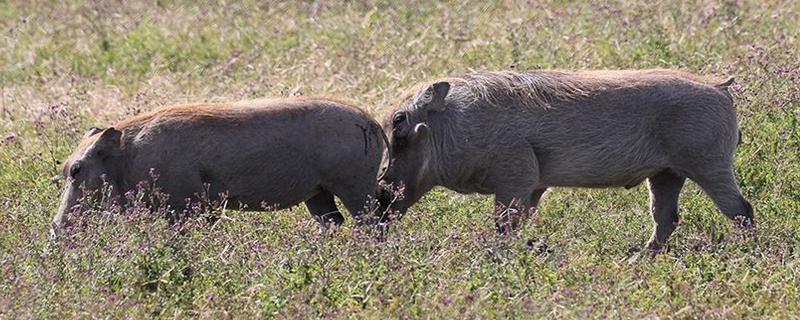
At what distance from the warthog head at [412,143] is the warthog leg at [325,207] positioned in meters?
0.51

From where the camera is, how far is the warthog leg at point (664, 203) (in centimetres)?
873

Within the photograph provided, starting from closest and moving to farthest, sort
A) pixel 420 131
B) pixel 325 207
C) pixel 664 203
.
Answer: pixel 420 131 → pixel 664 203 → pixel 325 207

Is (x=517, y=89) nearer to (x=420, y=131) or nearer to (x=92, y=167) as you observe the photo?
(x=420, y=131)

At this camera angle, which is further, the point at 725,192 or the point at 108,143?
the point at 725,192

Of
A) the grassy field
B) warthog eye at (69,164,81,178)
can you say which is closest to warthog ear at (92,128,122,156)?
warthog eye at (69,164,81,178)

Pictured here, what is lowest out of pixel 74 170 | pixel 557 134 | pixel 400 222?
pixel 400 222

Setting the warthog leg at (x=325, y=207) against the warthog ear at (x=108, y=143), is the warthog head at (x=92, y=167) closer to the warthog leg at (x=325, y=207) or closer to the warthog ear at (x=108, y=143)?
the warthog ear at (x=108, y=143)

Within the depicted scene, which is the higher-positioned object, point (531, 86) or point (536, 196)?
point (531, 86)

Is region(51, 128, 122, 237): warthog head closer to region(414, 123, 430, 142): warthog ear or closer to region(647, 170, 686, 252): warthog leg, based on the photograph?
region(414, 123, 430, 142): warthog ear

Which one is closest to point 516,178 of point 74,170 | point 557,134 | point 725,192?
point 557,134

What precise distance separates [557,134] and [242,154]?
1795 mm

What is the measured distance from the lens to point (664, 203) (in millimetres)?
8789

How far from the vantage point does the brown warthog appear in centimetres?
828

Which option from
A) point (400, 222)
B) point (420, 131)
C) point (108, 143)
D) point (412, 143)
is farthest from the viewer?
point (412, 143)
